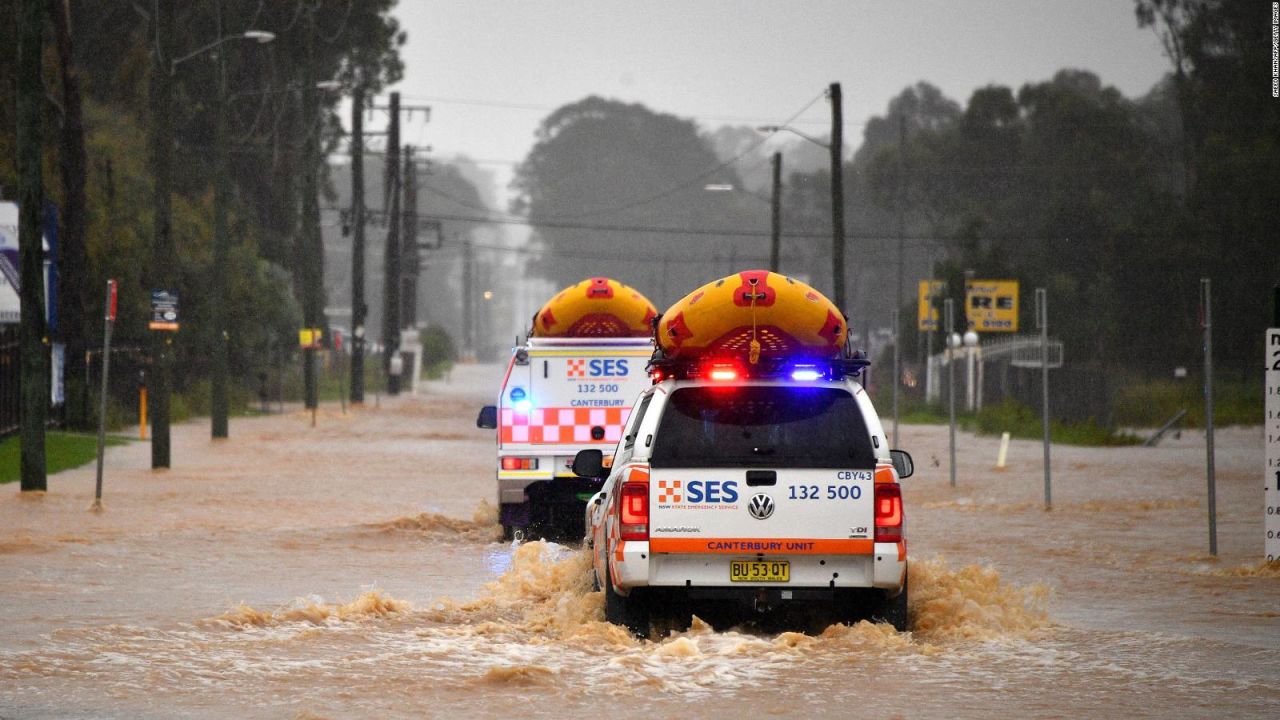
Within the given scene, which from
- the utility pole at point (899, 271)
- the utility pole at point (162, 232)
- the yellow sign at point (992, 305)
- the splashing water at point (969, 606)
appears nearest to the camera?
the splashing water at point (969, 606)

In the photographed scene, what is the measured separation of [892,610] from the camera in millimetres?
11508

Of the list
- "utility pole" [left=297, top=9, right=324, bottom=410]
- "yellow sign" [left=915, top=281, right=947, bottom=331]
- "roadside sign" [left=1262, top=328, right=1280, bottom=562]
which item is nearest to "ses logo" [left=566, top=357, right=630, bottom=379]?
"roadside sign" [left=1262, top=328, right=1280, bottom=562]

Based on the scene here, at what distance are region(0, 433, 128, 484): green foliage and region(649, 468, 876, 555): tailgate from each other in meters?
17.4

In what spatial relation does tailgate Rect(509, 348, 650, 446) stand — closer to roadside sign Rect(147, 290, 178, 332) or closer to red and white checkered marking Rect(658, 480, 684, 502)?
red and white checkered marking Rect(658, 480, 684, 502)

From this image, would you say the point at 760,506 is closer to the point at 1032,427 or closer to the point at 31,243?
the point at 31,243

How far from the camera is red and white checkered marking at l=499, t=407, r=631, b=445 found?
18664 millimetres

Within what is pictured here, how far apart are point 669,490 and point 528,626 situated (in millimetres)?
1718

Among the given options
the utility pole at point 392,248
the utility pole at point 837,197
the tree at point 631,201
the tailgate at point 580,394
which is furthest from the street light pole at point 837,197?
the tree at point 631,201

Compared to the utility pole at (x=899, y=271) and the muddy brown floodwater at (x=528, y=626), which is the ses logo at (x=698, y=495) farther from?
the utility pole at (x=899, y=271)

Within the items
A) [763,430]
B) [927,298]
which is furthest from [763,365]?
[927,298]

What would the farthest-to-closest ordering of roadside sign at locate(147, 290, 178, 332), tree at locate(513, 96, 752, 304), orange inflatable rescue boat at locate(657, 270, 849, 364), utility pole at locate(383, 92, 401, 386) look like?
tree at locate(513, 96, 752, 304), utility pole at locate(383, 92, 401, 386), roadside sign at locate(147, 290, 178, 332), orange inflatable rescue boat at locate(657, 270, 849, 364)

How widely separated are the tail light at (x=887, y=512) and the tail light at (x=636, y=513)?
1.30 m

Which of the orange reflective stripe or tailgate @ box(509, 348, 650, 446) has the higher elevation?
tailgate @ box(509, 348, 650, 446)

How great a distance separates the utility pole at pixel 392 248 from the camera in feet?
230
